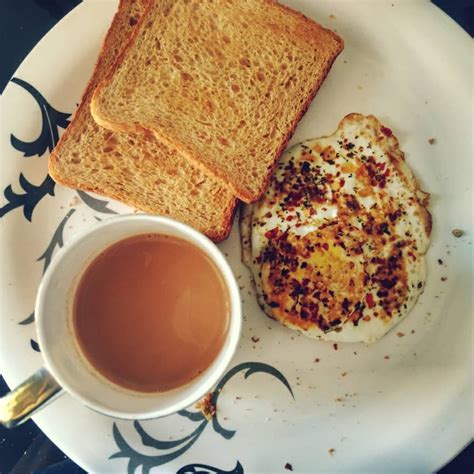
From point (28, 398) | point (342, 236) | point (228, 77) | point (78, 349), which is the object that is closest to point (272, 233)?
point (342, 236)

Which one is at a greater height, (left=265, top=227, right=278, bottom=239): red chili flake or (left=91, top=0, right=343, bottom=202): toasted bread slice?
(left=91, top=0, right=343, bottom=202): toasted bread slice

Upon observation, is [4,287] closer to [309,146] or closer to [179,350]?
[179,350]

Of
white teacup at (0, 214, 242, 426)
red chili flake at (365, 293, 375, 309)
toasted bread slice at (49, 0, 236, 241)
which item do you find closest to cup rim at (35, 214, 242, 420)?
white teacup at (0, 214, 242, 426)

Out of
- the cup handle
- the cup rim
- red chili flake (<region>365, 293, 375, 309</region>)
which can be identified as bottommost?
the cup handle

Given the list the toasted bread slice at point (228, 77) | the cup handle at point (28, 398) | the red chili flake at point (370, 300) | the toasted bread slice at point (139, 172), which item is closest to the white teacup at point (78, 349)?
the cup handle at point (28, 398)

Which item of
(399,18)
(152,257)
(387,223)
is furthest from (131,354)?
(399,18)

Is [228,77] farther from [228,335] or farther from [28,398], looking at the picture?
[28,398]

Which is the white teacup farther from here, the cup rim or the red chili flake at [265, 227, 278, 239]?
the red chili flake at [265, 227, 278, 239]
